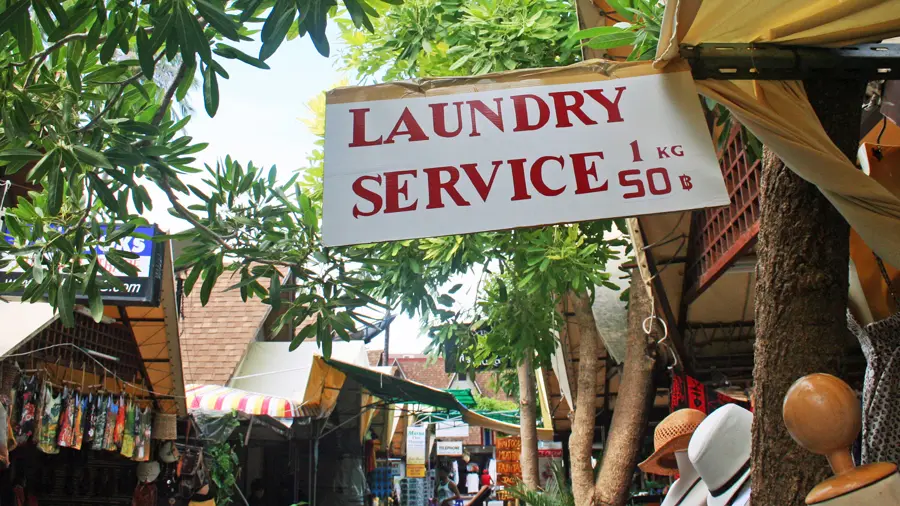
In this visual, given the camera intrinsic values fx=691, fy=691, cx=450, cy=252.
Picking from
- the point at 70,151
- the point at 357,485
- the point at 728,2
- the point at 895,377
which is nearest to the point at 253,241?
the point at 70,151

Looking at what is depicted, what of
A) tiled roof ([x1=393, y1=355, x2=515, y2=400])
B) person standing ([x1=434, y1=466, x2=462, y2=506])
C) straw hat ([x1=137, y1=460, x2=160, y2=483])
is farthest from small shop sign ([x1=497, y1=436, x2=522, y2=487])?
tiled roof ([x1=393, y1=355, x2=515, y2=400])

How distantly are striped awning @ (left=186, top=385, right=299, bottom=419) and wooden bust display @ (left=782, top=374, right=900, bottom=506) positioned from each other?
8.63 metres

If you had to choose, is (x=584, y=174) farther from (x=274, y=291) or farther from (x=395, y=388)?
(x=395, y=388)

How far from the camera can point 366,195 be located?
1.79 m

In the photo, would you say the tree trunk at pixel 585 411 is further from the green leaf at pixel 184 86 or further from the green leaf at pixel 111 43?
the green leaf at pixel 111 43

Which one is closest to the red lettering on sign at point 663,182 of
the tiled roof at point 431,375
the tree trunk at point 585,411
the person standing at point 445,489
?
the tree trunk at point 585,411

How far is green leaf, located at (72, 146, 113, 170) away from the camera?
2801 mm

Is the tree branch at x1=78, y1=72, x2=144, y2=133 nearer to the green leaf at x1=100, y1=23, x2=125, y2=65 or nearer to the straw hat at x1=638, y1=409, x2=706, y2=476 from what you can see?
the green leaf at x1=100, y1=23, x2=125, y2=65

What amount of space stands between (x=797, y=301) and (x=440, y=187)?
37.2 inches

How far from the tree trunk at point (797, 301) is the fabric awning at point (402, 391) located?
8439mm

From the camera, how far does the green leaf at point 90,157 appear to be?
2801 mm

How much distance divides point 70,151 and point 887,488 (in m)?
2.97

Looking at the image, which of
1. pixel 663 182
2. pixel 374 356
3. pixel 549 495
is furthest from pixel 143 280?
pixel 374 356

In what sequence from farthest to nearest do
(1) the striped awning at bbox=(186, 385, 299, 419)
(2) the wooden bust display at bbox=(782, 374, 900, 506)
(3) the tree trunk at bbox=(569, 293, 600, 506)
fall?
1. (1) the striped awning at bbox=(186, 385, 299, 419)
2. (3) the tree trunk at bbox=(569, 293, 600, 506)
3. (2) the wooden bust display at bbox=(782, 374, 900, 506)
